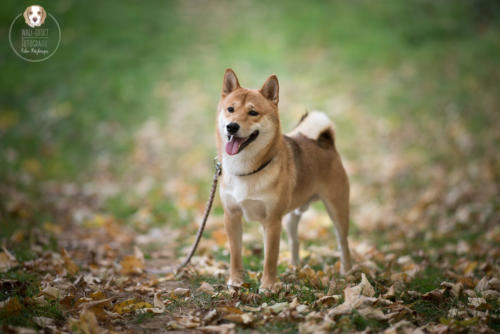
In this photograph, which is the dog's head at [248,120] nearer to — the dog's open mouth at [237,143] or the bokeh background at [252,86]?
the dog's open mouth at [237,143]

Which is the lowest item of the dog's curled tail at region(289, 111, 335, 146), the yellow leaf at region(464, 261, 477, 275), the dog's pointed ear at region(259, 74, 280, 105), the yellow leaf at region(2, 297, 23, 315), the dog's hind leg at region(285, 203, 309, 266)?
the yellow leaf at region(2, 297, 23, 315)

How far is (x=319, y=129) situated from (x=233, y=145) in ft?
4.64

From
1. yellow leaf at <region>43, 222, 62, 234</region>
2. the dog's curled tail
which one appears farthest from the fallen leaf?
yellow leaf at <region>43, 222, 62, 234</region>

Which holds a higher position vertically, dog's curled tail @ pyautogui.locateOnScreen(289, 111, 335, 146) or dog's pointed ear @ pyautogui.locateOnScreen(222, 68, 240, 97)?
dog's pointed ear @ pyautogui.locateOnScreen(222, 68, 240, 97)

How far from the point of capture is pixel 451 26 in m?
13.2

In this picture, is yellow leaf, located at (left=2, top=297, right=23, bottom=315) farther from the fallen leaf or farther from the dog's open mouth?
the dog's open mouth

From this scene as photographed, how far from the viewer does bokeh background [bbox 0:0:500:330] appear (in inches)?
272

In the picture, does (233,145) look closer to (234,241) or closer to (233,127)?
(233,127)

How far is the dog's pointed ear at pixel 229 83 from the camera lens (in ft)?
12.8

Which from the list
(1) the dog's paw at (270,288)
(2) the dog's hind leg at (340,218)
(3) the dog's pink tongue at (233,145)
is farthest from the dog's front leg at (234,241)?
(2) the dog's hind leg at (340,218)

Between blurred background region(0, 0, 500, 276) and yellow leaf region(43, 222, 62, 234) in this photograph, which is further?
blurred background region(0, 0, 500, 276)

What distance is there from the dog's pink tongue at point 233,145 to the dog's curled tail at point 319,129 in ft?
3.87

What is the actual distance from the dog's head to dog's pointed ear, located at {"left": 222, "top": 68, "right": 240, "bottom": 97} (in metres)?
0.04

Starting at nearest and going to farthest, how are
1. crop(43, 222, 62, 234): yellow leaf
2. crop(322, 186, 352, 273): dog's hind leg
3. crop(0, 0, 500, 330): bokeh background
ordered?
crop(322, 186, 352, 273): dog's hind leg < crop(43, 222, 62, 234): yellow leaf < crop(0, 0, 500, 330): bokeh background
